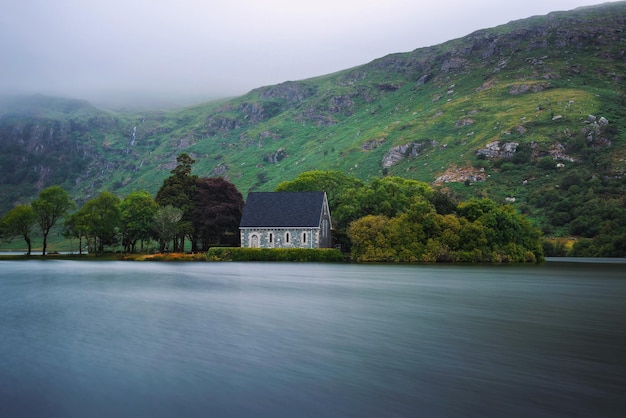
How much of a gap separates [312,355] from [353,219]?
66.4 metres

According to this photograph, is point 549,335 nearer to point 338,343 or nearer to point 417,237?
point 338,343

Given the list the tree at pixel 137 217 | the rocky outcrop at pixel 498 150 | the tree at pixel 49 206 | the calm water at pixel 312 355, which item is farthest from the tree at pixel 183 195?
the rocky outcrop at pixel 498 150

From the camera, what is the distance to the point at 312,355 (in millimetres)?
15383

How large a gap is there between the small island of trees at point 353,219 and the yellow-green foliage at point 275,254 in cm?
383

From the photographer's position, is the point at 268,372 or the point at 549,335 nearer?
the point at 268,372

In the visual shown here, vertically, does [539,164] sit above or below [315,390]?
above

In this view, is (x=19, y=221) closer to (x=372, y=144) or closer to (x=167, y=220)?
(x=167, y=220)

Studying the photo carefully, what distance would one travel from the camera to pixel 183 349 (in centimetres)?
1636

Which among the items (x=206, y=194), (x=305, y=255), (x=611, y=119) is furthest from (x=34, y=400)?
(x=611, y=119)

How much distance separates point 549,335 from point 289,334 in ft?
30.9

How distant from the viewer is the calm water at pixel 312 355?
35.0 ft

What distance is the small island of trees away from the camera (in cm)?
7281

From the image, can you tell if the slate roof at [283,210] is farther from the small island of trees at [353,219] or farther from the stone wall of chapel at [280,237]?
the small island of trees at [353,219]

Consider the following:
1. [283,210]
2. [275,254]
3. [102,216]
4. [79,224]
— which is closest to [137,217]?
[102,216]
